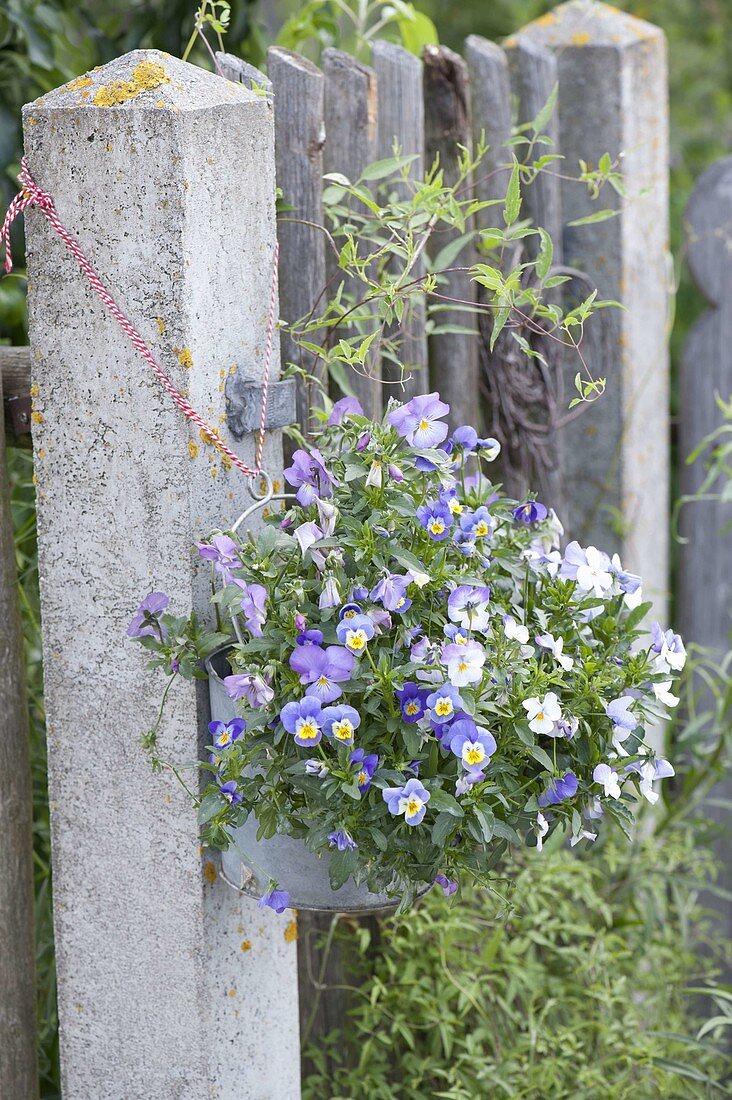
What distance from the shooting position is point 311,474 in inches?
56.6

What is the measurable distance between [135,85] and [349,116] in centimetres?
61

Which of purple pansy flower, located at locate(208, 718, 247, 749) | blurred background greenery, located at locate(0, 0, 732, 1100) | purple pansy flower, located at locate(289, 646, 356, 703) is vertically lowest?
blurred background greenery, located at locate(0, 0, 732, 1100)

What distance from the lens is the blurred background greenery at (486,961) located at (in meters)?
2.04

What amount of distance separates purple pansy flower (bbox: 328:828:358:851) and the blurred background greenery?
0.72m

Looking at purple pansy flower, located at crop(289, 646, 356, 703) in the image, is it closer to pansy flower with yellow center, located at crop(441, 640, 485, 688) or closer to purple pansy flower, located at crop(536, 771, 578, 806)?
pansy flower with yellow center, located at crop(441, 640, 485, 688)

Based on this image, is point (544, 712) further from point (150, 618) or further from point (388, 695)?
point (150, 618)

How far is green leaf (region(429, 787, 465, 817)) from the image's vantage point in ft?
4.34

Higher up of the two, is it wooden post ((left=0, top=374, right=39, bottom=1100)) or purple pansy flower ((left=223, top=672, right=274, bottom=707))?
purple pansy flower ((left=223, top=672, right=274, bottom=707))

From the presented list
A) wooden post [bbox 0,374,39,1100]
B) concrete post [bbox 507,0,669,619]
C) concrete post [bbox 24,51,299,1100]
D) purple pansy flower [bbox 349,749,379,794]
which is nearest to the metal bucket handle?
concrete post [bbox 24,51,299,1100]

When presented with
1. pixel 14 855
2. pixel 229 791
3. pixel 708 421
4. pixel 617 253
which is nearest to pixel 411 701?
pixel 229 791

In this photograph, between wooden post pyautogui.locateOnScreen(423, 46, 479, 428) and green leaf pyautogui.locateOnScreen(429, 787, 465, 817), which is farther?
wooden post pyautogui.locateOnScreen(423, 46, 479, 428)

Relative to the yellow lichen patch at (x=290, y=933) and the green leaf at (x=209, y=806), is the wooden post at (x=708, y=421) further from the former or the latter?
the green leaf at (x=209, y=806)

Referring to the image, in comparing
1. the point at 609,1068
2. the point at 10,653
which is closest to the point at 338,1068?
the point at 609,1068

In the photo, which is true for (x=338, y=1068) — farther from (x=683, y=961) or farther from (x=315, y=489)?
(x=315, y=489)
